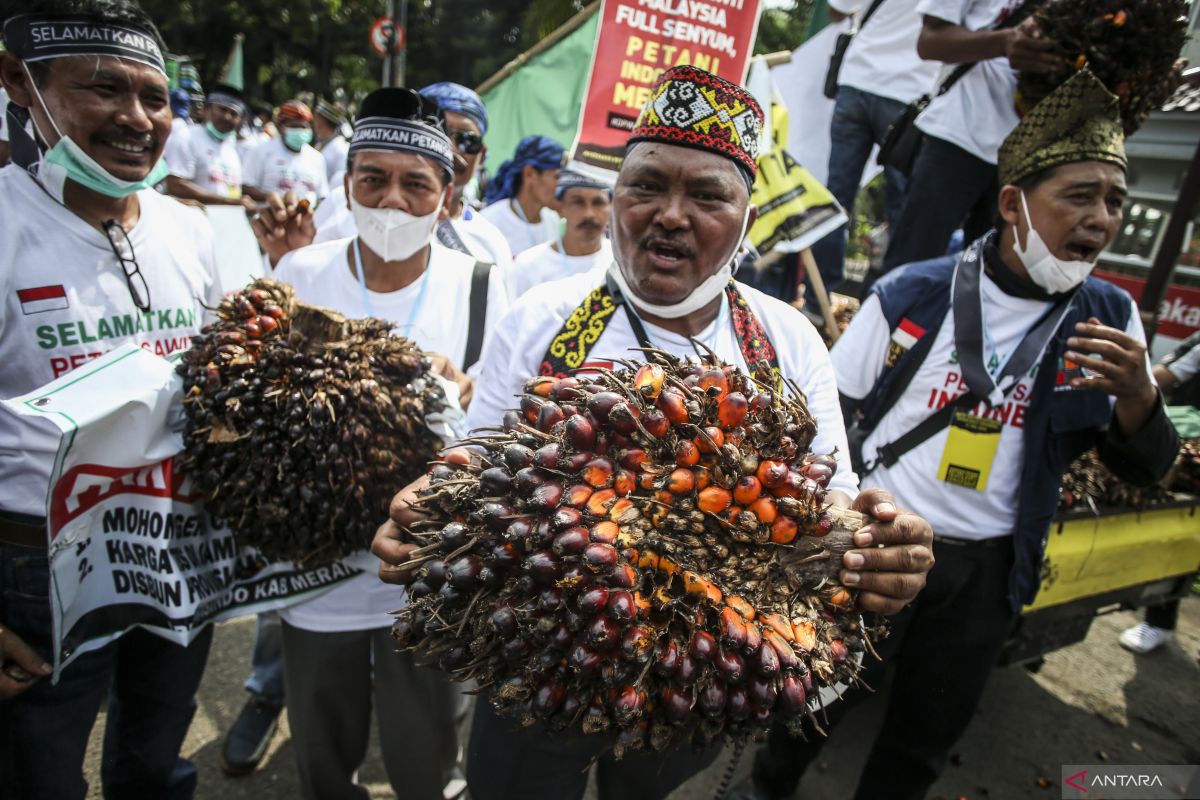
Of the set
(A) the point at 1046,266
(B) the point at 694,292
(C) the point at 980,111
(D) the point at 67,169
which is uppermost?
(C) the point at 980,111

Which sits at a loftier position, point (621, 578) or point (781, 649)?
point (621, 578)

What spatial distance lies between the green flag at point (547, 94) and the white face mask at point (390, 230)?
4.89 metres

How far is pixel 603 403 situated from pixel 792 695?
619 millimetres

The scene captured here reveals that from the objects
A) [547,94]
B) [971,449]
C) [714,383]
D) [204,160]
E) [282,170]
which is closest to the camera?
[714,383]

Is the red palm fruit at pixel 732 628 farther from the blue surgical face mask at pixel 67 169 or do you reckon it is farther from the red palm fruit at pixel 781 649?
the blue surgical face mask at pixel 67 169

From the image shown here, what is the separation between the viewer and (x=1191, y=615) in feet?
17.9

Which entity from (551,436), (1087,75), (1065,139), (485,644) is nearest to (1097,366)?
(1065,139)

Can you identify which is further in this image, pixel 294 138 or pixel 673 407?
pixel 294 138

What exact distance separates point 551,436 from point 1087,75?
2607mm

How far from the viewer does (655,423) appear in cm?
123

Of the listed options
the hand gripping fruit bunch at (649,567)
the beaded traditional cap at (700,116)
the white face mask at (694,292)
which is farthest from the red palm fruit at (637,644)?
the beaded traditional cap at (700,116)

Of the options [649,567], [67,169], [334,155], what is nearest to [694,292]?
[649,567]

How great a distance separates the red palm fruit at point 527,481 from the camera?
121cm

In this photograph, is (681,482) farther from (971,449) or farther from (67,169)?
(67,169)
